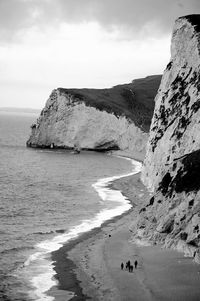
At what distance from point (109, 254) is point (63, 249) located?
184 inches

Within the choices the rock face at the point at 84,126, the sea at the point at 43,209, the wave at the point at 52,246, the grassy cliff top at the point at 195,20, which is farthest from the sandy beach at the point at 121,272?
the rock face at the point at 84,126

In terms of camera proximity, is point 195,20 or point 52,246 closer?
point 52,246

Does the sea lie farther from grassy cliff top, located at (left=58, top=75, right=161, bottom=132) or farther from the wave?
grassy cliff top, located at (left=58, top=75, right=161, bottom=132)

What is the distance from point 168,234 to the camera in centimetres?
3488

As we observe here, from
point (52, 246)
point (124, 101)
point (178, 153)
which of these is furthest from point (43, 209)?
point (124, 101)

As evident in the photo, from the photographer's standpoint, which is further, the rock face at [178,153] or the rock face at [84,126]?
the rock face at [84,126]

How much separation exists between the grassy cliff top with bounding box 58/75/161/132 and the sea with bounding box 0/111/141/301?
35903mm

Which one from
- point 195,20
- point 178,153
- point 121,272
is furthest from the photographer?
point 195,20

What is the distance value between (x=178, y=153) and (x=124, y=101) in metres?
110

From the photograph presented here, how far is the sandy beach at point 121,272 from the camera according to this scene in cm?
2740

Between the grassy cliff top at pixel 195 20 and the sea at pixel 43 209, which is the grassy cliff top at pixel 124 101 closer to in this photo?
the sea at pixel 43 209

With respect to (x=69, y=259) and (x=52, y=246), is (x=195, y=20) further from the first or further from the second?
(x=69, y=259)

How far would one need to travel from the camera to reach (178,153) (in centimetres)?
5519

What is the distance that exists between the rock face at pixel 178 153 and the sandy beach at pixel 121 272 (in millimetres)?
1695
